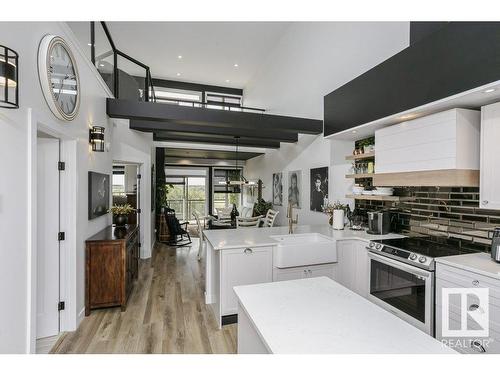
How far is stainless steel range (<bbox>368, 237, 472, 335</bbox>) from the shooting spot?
216 cm

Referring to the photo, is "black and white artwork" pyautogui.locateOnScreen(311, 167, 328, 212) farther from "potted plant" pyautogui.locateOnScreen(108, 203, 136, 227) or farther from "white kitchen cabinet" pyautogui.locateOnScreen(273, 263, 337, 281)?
"potted plant" pyautogui.locateOnScreen(108, 203, 136, 227)

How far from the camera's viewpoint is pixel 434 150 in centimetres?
240

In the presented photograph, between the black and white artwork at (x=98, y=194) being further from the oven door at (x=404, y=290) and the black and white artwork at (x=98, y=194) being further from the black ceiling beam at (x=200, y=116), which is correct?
the oven door at (x=404, y=290)

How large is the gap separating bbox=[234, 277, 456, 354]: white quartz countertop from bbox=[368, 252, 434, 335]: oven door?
3.90 feet

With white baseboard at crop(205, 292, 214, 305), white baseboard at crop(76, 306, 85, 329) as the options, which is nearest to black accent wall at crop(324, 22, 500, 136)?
white baseboard at crop(205, 292, 214, 305)

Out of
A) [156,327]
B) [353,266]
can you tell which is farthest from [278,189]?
[156,327]

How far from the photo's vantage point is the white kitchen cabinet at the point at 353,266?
2.91m

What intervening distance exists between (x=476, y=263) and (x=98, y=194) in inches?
164

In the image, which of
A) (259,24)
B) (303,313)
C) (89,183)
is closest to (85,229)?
(89,183)

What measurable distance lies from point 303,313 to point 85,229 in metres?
2.96

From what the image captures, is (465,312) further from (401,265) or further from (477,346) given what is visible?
(401,265)

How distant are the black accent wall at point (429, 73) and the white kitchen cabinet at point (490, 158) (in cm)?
33

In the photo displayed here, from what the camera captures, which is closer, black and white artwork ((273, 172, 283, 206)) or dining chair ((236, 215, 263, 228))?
dining chair ((236, 215, 263, 228))

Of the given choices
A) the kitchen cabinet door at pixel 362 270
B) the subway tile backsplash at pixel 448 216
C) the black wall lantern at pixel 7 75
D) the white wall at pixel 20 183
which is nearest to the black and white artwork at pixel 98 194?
the white wall at pixel 20 183
